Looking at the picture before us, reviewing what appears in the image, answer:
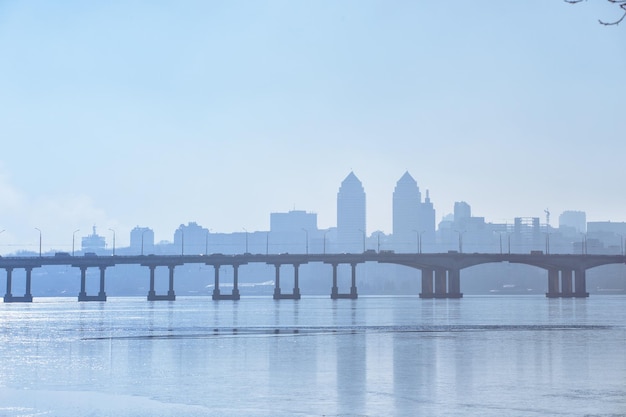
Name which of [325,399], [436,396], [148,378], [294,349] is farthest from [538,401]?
[294,349]

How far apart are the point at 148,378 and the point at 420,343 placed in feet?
60.9

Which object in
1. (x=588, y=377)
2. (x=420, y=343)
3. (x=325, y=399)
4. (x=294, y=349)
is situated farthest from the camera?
(x=420, y=343)

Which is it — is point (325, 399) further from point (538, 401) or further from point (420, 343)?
point (420, 343)

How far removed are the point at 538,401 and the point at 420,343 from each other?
73.5 feet

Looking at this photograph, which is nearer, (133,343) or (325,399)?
(325,399)

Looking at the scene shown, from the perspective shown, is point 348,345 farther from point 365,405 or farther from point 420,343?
point 365,405

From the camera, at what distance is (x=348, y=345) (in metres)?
48.8

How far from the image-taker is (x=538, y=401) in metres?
27.9

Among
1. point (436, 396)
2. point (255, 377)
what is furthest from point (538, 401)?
point (255, 377)

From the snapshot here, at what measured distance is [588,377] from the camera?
3347 cm

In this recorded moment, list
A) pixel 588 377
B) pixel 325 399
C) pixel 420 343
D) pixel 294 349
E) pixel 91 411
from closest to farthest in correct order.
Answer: pixel 91 411
pixel 325 399
pixel 588 377
pixel 294 349
pixel 420 343

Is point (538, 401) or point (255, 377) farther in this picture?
point (255, 377)

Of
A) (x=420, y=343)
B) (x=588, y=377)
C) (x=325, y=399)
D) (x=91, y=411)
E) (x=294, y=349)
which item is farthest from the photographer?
(x=420, y=343)

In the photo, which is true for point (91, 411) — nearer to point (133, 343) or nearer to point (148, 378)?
point (148, 378)
